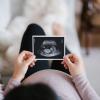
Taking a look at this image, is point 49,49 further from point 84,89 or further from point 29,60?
point 84,89

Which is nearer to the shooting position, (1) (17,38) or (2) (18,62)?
(2) (18,62)

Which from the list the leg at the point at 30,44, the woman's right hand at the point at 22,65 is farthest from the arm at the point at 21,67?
the leg at the point at 30,44

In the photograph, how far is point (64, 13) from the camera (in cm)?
219

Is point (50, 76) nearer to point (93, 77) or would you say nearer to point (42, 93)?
point (42, 93)

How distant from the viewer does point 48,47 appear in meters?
1.36

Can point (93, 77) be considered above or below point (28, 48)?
below

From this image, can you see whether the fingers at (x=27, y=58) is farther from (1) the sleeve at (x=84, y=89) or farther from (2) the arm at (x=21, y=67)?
(1) the sleeve at (x=84, y=89)

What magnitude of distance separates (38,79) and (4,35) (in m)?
0.65

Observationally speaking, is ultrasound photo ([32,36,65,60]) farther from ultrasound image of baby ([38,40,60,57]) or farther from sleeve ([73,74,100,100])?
sleeve ([73,74,100,100])

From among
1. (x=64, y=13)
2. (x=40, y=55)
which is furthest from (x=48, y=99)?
(x=64, y=13)

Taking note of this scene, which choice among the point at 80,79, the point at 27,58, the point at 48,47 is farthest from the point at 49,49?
the point at 80,79

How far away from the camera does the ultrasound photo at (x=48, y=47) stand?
1.36 meters

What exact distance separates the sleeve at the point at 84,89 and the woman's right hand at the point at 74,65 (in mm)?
A: 24

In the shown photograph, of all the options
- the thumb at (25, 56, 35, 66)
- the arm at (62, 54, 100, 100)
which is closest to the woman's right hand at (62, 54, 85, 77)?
the arm at (62, 54, 100, 100)
